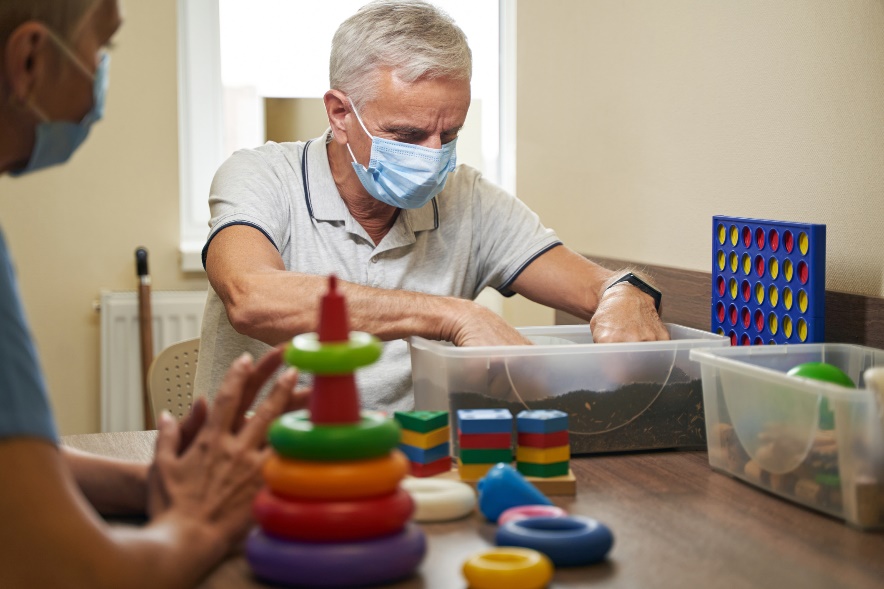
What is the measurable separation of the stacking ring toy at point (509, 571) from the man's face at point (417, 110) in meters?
1.00

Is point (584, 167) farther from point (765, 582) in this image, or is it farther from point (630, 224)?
point (765, 582)

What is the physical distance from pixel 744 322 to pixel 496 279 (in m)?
0.56

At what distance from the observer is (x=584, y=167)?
8.00ft

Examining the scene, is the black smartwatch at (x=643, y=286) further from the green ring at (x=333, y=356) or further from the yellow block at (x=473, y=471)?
the green ring at (x=333, y=356)

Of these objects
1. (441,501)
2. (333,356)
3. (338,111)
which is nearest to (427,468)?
(441,501)

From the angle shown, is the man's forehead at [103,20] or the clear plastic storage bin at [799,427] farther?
the clear plastic storage bin at [799,427]

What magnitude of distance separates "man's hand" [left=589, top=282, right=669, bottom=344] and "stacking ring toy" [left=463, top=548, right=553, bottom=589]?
29.0 inches

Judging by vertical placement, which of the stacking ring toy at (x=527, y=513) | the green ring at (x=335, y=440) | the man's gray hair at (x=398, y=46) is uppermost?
the man's gray hair at (x=398, y=46)

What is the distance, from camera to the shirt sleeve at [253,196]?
162 centimetres

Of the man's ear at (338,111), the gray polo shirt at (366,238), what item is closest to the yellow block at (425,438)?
the gray polo shirt at (366,238)

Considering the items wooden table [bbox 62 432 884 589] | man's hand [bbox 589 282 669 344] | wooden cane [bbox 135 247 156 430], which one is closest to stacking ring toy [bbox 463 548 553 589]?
wooden table [bbox 62 432 884 589]

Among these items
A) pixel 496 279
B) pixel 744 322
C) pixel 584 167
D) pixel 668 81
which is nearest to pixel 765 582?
pixel 744 322

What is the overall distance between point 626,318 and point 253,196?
2.22ft

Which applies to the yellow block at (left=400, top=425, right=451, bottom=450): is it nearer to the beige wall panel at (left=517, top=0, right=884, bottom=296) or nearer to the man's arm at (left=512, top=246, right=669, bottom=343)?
the man's arm at (left=512, top=246, right=669, bottom=343)
